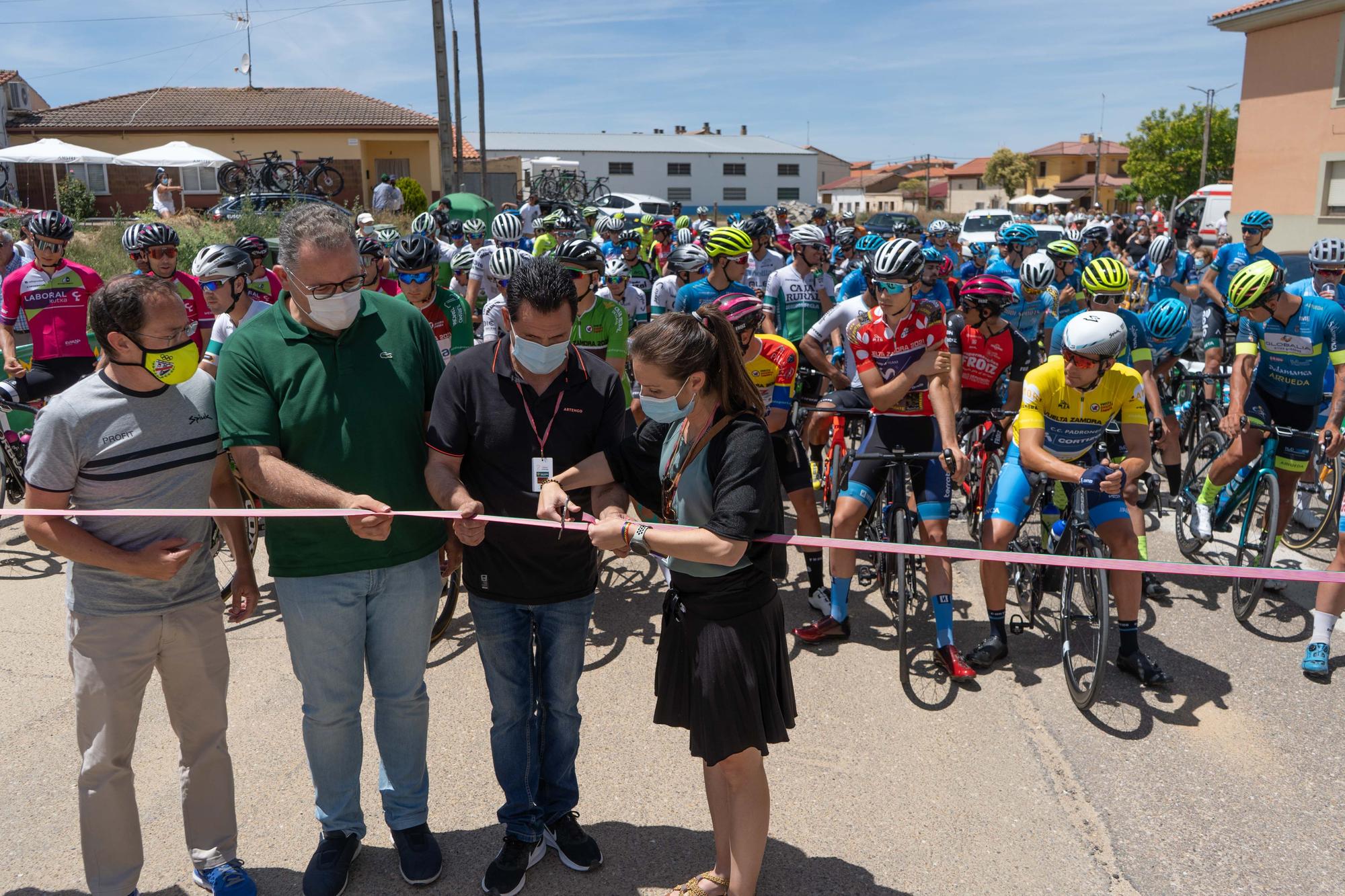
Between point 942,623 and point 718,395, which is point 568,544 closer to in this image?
point 718,395

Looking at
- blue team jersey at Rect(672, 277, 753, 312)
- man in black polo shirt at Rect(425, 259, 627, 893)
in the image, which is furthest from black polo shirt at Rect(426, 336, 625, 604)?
blue team jersey at Rect(672, 277, 753, 312)

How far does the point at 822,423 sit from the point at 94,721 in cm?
555

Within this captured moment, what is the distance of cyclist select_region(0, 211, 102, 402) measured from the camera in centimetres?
713

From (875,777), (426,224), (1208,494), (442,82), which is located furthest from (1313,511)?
(442,82)

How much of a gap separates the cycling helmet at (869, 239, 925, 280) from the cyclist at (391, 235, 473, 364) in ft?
8.94

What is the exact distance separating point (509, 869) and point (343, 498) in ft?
4.72

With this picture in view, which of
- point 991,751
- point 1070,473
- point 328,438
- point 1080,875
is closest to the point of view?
point 328,438

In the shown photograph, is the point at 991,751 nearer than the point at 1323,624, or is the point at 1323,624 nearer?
the point at 991,751

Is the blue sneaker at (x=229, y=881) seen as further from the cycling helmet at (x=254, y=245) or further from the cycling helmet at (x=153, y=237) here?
the cycling helmet at (x=254, y=245)

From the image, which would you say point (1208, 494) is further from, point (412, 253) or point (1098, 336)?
point (412, 253)

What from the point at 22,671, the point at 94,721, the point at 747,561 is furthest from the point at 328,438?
the point at 22,671

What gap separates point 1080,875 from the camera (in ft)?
11.3

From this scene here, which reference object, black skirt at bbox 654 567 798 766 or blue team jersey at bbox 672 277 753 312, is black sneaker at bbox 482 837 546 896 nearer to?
black skirt at bbox 654 567 798 766

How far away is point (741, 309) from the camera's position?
489cm
